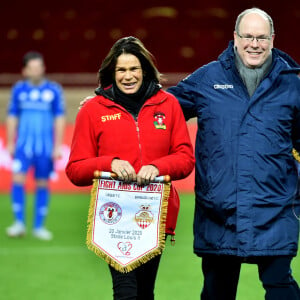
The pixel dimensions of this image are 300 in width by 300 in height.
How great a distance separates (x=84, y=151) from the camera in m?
4.78

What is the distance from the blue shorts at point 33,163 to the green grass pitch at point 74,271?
0.71 m

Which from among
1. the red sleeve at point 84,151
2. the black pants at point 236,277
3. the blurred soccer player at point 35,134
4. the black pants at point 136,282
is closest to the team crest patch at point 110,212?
the red sleeve at point 84,151

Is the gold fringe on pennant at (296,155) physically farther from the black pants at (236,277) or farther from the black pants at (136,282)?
the black pants at (136,282)

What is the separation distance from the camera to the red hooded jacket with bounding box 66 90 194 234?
4777 millimetres

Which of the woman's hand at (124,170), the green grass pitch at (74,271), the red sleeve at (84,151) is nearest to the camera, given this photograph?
the woman's hand at (124,170)

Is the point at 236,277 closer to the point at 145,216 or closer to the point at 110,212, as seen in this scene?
the point at 145,216

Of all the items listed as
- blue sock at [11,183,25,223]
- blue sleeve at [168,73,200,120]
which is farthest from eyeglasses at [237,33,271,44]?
blue sock at [11,183,25,223]

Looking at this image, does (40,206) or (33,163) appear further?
(33,163)

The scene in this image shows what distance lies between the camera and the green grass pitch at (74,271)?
704 cm

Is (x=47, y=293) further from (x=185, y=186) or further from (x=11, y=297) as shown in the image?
(x=185, y=186)

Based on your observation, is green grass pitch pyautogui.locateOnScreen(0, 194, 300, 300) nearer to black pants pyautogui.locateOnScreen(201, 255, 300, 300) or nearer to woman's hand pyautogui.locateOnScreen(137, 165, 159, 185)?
black pants pyautogui.locateOnScreen(201, 255, 300, 300)

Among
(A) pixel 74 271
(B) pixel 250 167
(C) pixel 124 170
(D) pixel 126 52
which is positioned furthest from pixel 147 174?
(A) pixel 74 271

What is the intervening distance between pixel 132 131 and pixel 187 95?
0.45m

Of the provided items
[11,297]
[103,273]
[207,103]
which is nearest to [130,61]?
[207,103]
